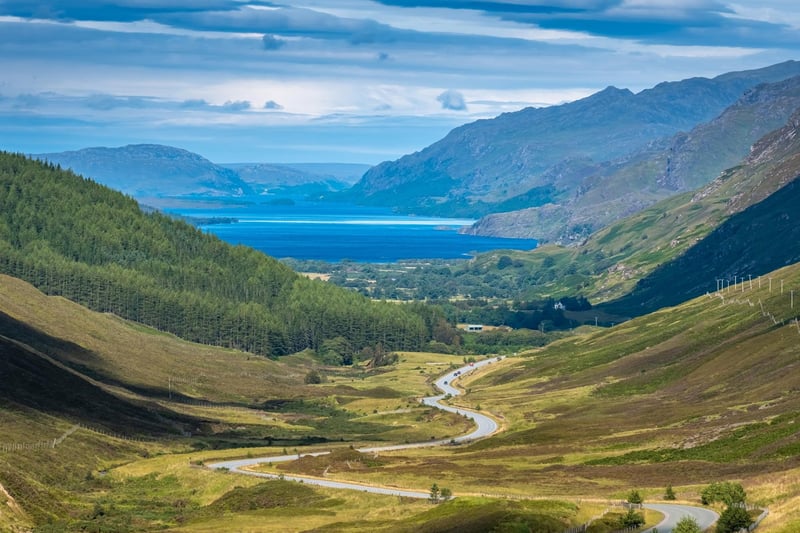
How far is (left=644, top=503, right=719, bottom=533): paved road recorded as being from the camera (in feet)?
318

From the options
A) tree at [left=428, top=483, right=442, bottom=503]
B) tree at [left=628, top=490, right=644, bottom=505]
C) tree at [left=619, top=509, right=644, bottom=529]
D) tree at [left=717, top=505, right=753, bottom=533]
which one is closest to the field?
tree at [left=428, top=483, right=442, bottom=503]

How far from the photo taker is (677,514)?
10375cm

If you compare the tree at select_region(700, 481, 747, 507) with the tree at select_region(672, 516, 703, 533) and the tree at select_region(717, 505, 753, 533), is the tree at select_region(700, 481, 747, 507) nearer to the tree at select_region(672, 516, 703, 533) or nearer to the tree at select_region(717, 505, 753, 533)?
the tree at select_region(717, 505, 753, 533)

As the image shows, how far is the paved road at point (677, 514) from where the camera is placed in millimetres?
97000

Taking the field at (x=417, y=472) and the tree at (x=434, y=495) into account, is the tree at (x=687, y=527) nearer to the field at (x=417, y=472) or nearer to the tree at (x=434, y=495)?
the field at (x=417, y=472)

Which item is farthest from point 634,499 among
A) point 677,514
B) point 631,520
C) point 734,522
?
point 734,522

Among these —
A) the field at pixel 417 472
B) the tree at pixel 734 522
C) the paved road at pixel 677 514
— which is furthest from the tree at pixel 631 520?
the tree at pixel 734 522

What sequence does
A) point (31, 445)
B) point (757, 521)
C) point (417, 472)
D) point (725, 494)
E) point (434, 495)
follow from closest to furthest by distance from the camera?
point (757, 521), point (725, 494), point (434, 495), point (417, 472), point (31, 445)

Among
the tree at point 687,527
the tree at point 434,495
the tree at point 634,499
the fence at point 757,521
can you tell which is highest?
the tree at point 687,527

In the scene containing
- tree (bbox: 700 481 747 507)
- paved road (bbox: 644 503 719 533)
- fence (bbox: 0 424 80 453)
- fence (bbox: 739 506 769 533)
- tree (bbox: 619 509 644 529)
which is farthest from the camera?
fence (bbox: 0 424 80 453)

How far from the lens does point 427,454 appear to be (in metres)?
183

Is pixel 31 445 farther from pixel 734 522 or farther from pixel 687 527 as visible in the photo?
pixel 734 522

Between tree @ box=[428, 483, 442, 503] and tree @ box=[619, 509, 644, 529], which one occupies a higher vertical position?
tree @ box=[619, 509, 644, 529]

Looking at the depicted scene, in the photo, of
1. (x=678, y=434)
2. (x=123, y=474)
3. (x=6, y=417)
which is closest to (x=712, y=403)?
(x=678, y=434)
